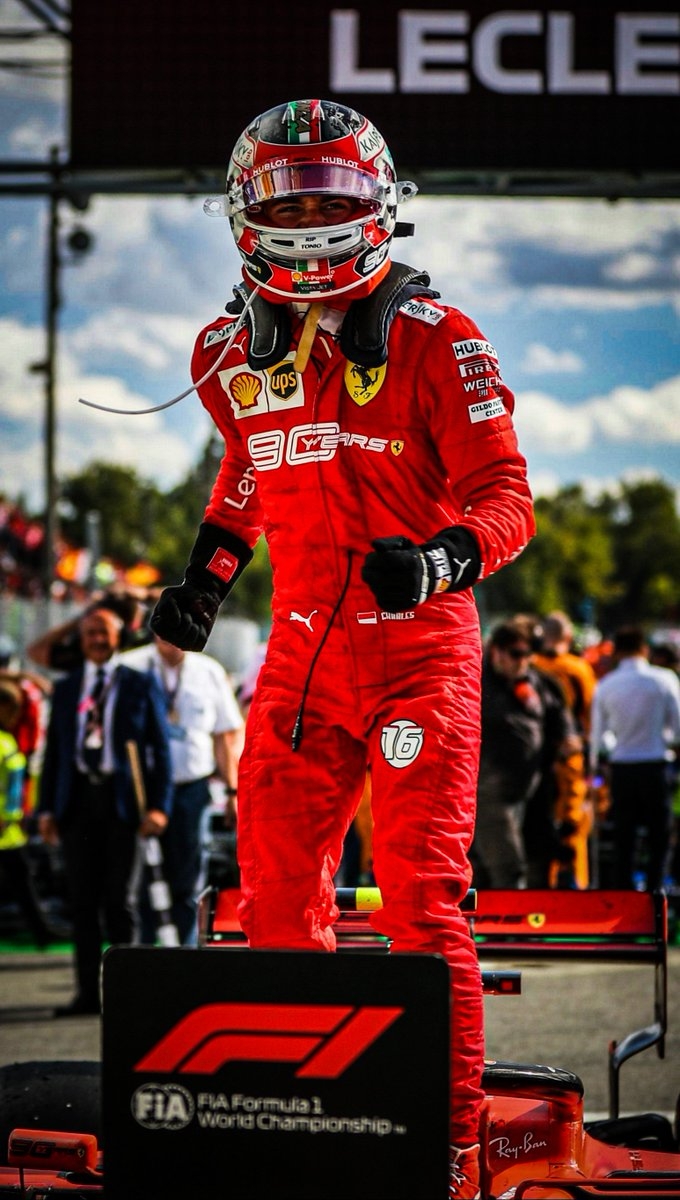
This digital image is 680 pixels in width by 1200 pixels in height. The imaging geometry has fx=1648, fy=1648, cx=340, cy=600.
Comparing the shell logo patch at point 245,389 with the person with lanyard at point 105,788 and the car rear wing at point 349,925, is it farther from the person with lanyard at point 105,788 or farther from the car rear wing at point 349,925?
the person with lanyard at point 105,788

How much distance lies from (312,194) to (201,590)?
92 centimetres

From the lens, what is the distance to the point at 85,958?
25.0 ft

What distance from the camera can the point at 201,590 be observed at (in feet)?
12.3

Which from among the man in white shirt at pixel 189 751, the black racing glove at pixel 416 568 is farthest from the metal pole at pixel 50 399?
the black racing glove at pixel 416 568

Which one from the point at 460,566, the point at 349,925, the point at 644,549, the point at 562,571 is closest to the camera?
the point at 460,566

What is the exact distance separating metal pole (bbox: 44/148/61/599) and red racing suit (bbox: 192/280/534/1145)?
23.4 m

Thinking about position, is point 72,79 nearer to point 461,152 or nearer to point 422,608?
point 461,152

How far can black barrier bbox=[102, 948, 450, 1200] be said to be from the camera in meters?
2.66

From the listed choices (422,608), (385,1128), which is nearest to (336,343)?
(422,608)

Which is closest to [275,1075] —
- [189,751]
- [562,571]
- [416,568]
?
[416,568]

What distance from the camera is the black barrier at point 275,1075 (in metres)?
2.66

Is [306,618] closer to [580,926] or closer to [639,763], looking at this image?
[580,926]

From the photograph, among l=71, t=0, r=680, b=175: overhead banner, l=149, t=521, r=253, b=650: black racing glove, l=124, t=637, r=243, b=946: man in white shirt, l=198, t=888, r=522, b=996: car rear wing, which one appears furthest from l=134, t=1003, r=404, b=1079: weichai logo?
l=71, t=0, r=680, b=175: overhead banner

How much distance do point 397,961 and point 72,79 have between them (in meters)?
6.85
